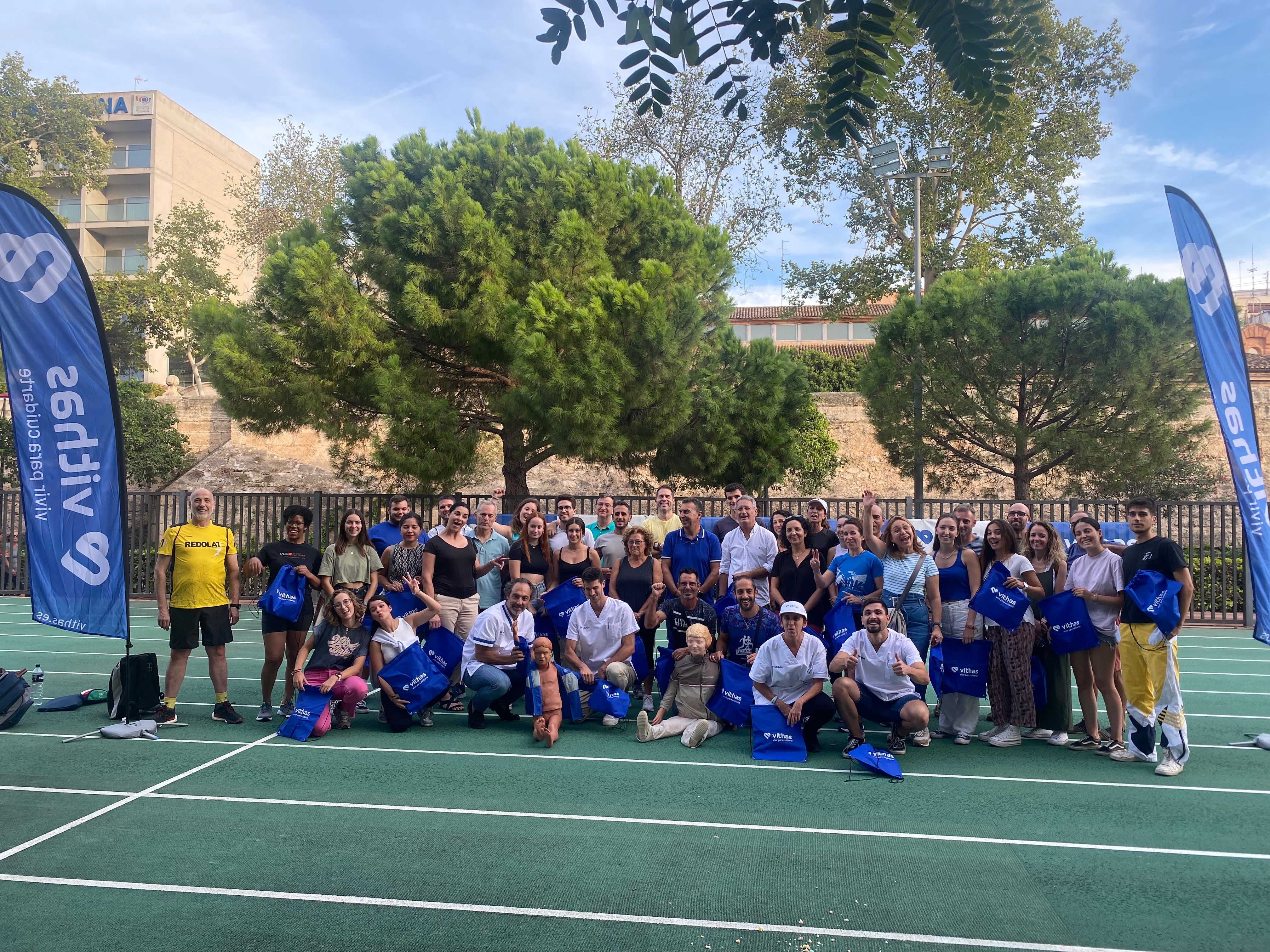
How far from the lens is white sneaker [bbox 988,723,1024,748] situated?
702 centimetres

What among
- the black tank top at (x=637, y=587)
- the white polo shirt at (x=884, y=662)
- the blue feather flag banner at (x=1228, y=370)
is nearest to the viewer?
the blue feather flag banner at (x=1228, y=370)

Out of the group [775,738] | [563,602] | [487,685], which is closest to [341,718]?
[487,685]

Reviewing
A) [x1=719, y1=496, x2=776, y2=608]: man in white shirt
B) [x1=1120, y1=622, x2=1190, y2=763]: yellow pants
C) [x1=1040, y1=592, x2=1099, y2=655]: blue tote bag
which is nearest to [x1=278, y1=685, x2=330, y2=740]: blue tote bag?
[x1=719, y1=496, x2=776, y2=608]: man in white shirt

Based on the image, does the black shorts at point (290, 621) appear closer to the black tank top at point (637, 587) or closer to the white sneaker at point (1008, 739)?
the black tank top at point (637, 587)

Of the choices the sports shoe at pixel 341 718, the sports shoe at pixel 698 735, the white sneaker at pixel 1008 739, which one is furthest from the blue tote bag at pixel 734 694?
the sports shoe at pixel 341 718

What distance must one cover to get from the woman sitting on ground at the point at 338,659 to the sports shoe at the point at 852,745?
3661 millimetres

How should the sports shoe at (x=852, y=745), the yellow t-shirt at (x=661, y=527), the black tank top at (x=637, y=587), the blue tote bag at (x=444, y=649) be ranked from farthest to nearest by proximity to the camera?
the yellow t-shirt at (x=661, y=527) → the black tank top at (x=637, y=587) → the blue tote bag at (x=444, y=649) → the sports shoe at (x=852, y=745)

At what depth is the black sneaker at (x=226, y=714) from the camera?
298 inches

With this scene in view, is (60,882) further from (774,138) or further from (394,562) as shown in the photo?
(774,138)

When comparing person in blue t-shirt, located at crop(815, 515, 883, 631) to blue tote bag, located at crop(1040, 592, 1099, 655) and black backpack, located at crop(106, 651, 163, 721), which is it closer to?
blue tote bag, located at crop(1040, 592, 1099, 655)

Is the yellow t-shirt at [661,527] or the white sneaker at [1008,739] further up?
the yellow t-shirt at [661,527]

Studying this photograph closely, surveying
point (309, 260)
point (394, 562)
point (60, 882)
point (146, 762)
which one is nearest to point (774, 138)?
point (309, 260)

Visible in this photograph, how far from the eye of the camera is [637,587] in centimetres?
824

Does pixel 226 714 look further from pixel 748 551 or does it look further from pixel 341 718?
pixel 748 551
